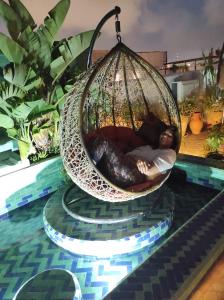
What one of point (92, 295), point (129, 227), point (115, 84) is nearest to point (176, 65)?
point (115, 84)

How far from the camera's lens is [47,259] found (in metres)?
2.71

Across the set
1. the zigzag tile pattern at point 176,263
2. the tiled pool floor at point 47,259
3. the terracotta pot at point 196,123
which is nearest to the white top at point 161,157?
the zigzag tile pattern at point 176,263

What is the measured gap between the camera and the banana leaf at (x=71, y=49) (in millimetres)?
3699

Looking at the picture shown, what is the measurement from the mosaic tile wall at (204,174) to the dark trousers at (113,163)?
4.82ft

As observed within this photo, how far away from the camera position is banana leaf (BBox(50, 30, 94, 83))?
3.70 m

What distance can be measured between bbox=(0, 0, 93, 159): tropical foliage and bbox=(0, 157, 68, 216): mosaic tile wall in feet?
0.90

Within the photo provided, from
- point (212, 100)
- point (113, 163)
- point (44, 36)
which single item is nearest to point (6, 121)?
point (44, 36)

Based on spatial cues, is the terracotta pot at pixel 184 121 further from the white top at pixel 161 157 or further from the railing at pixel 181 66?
the railing at pixel 181 66

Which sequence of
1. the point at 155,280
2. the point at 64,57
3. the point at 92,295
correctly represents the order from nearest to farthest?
the point at 155,280 < the point at 92,295 < the point at 64,57

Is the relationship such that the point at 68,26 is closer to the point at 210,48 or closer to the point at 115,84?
the point at 115,84

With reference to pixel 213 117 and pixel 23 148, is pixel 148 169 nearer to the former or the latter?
pixel 23 148

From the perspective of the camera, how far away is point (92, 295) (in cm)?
229

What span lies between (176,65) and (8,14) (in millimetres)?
7377

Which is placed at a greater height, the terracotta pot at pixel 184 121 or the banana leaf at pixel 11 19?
the banana leaf at pixel 11 19
